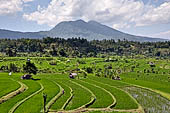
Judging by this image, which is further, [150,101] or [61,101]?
[150,101]

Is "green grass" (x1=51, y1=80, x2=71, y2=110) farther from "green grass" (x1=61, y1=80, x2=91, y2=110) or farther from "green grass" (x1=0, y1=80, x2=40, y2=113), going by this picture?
"green grass" (x1=0, y1=80, x2=40, y2=113)

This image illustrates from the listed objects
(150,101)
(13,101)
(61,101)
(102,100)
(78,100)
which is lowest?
(150,101)

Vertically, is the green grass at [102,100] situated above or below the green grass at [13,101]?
below

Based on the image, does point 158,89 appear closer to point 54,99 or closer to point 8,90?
point 54,99

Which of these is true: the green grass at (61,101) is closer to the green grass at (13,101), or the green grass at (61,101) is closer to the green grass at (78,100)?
the green grass at (78,100)

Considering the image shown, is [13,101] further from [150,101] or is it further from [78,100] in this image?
[150,101]

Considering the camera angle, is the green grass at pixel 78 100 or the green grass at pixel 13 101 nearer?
the green grass at pixel 13 101

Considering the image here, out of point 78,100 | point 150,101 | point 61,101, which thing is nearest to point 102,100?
point 78,100

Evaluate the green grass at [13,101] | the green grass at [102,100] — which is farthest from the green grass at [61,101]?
the green grass at [13,101]

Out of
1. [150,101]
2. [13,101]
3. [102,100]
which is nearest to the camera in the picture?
[13,101]

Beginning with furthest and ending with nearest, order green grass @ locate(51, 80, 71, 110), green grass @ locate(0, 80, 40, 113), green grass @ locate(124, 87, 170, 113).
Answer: green grass @ locate(124, 87, 170, 113), green grass @ locate(51, 80, 71, 110), green grass @ locate(0, 80, 40, 113)

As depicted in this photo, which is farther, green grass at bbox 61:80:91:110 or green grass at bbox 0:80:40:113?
green grass at bbox 61:80:91:110

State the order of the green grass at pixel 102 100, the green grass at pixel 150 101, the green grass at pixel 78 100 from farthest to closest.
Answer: the green grass at pixel 102 100
the green grass at pixel 150 101
the green grass at pixel 78 100

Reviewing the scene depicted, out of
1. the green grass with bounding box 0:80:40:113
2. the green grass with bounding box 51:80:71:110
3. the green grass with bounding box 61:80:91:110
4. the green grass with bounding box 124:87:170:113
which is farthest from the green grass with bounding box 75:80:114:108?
the green grass with bounding box 0:80:40:113
